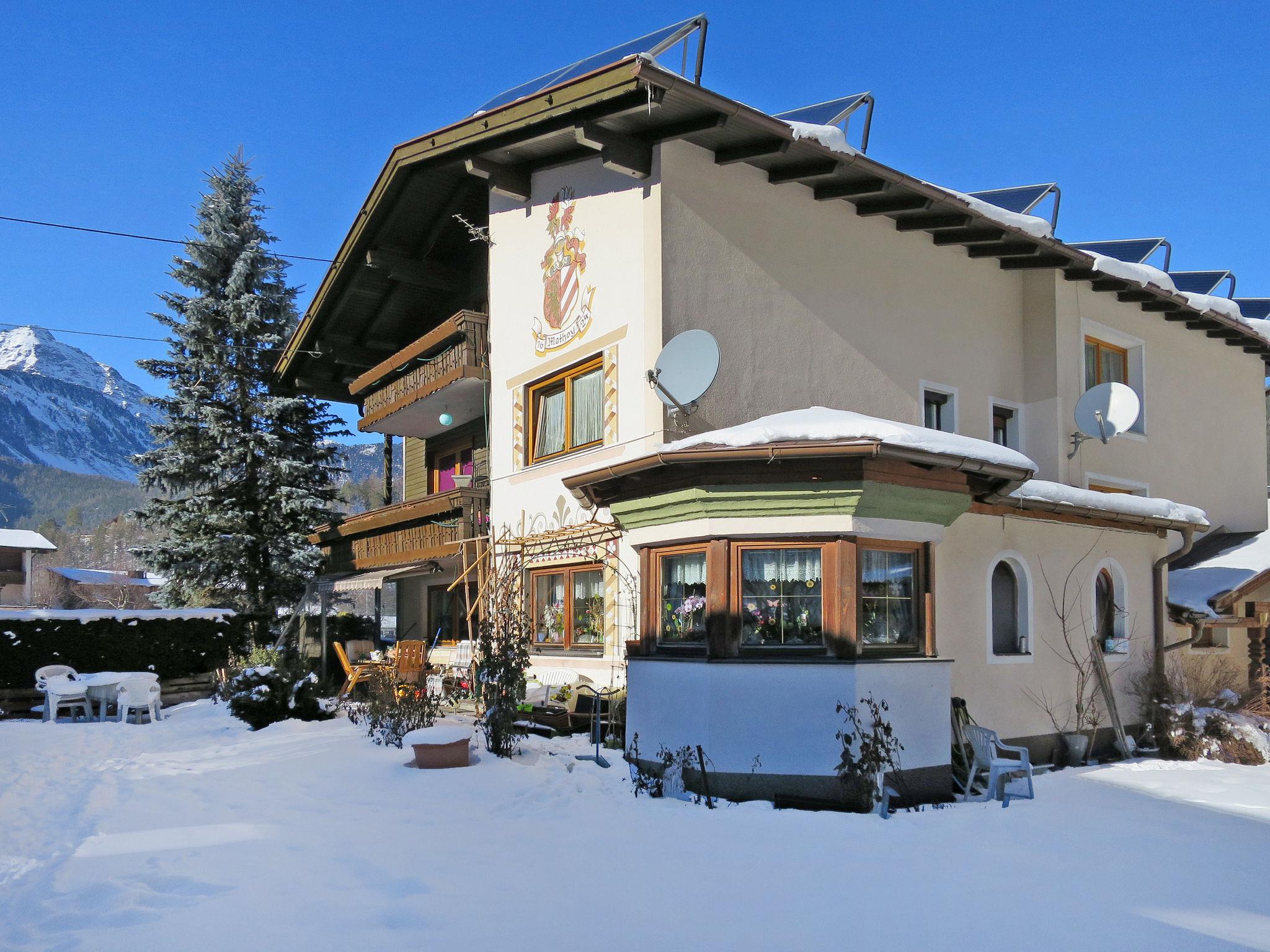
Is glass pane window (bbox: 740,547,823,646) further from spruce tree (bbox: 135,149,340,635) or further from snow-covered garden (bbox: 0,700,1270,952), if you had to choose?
spruce tree (bbox: 135,149,340,635)

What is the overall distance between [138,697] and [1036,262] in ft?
51.6

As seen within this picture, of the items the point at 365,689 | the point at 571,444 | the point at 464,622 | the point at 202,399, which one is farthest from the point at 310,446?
the point at 571,444

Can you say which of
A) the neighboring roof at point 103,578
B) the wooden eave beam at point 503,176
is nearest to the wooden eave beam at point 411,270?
the wooden eave beam at point 503,176

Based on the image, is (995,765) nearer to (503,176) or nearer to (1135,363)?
(503,176)

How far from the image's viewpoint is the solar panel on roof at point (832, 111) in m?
15.1

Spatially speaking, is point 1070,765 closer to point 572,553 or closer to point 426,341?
point 572,553

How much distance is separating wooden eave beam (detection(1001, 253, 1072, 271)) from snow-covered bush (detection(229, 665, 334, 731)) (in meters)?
12.5

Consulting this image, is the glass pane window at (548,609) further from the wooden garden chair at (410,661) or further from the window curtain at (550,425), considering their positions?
the wooden garden chair at (410,661)

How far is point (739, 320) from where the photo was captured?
13.3 meters

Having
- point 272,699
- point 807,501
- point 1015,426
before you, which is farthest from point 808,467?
point 272,699

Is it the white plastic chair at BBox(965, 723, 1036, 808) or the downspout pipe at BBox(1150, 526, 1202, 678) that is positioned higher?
the downspout pipe at BBox(1150, 526, 1202, 678)

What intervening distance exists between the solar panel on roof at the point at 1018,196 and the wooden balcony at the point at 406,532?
32.8 feet

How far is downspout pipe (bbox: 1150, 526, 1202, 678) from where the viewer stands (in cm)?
1420

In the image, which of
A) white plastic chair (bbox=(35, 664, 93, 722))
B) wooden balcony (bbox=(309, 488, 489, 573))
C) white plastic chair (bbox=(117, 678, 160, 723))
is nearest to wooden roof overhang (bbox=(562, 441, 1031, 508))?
wooden balcony (bbox=(309, 488, 489, 573))
